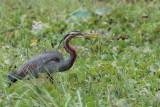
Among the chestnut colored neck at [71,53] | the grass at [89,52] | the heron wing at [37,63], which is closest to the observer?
the grass at [89,52]

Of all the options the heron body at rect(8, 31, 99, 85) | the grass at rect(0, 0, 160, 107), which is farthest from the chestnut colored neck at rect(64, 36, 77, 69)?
the grass at rect(0, 0, 160, 107)

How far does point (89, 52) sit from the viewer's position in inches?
269

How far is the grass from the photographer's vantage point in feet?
13.4

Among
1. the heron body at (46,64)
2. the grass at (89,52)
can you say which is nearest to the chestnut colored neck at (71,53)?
the heron body at (46,64)

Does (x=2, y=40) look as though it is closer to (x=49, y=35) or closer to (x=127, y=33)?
(x=49, y=35)

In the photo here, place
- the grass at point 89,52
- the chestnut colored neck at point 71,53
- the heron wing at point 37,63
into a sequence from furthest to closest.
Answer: the chestnut colored neck at point 71,53 → the heron wing at point 37,63 → the grass at point 89,52

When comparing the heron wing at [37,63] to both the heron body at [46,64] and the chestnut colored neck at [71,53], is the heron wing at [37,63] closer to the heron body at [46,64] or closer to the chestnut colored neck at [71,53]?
the heron body at [46,64]

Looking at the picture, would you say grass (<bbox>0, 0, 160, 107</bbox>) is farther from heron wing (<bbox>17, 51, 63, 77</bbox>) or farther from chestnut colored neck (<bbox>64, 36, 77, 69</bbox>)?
heron wing (<bbox>17, 51, 63, 77</bbox>)

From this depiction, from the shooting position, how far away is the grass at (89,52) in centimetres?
409

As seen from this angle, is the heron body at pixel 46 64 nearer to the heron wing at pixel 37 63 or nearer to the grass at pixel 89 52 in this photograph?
the heron wing at pixel 37 63

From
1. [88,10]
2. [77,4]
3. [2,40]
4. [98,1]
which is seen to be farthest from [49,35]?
[98,1]

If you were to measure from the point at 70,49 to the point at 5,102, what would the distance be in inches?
62.0

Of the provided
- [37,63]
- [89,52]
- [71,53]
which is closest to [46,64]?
[37,63]

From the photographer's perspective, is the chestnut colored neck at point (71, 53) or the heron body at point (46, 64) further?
the chestnut colored neck at point (71, 53)
